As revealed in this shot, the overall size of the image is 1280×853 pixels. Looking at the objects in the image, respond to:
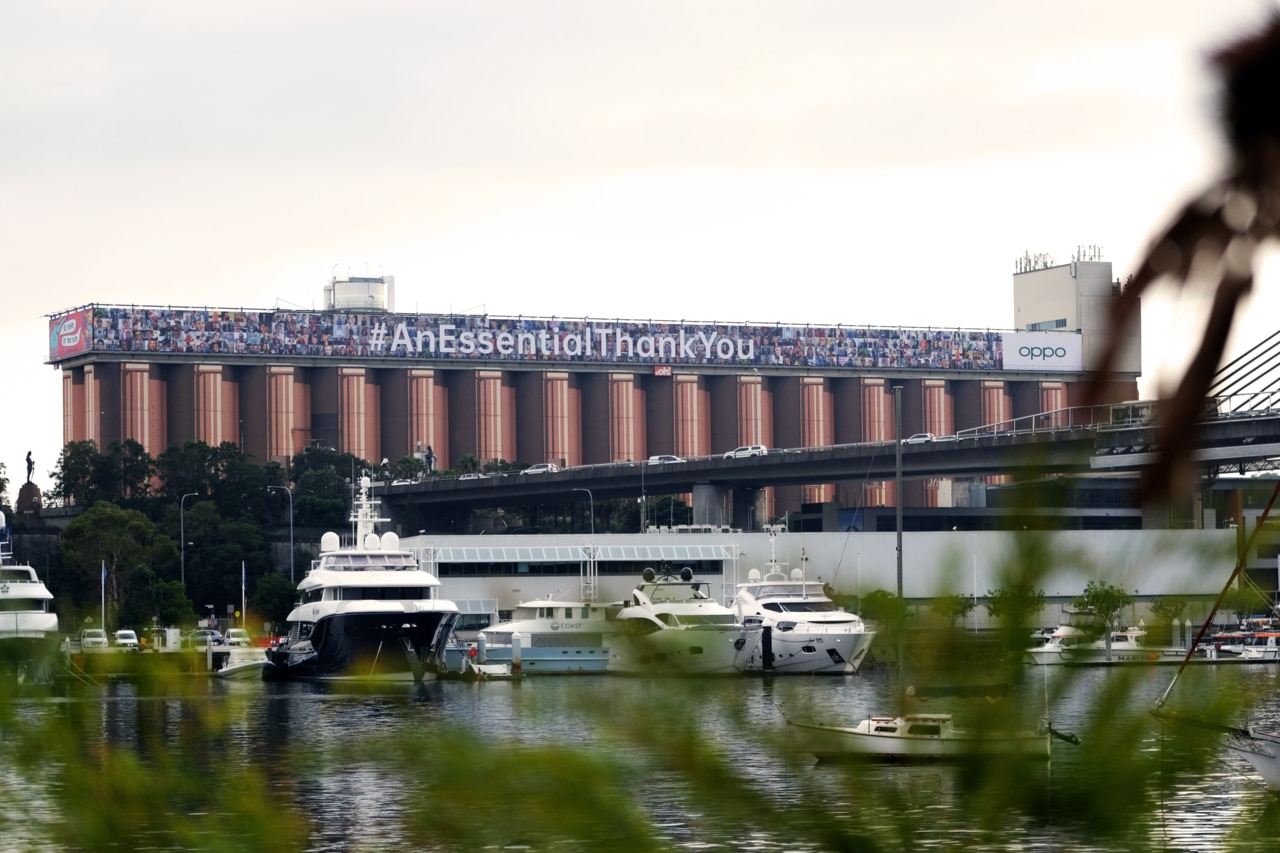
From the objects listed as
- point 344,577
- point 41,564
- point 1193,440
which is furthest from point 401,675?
point 1193,440

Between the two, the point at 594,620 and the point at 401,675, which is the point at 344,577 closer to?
the point at 401,675

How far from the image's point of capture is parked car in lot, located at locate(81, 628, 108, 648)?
5.75m

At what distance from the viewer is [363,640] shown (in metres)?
63.9

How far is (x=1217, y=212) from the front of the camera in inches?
79.2

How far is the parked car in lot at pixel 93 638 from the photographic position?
575 cm

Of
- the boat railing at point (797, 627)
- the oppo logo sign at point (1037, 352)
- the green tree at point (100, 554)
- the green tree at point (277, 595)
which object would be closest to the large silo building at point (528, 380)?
the oppo logo sign at point (1037, 352)

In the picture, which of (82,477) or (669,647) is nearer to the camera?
(669,647)

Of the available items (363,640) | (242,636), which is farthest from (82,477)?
(242,636)

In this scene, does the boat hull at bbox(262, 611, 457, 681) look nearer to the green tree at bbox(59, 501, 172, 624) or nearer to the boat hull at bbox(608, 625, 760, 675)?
the green tree at bbox(59, 501, 172, 624)

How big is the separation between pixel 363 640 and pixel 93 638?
193ft

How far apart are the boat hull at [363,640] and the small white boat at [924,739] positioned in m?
59.9

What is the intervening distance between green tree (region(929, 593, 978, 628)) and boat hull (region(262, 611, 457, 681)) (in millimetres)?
60290

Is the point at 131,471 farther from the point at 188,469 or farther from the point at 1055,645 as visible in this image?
the point at 1055,645

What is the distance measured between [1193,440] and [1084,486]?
96 centimetres
